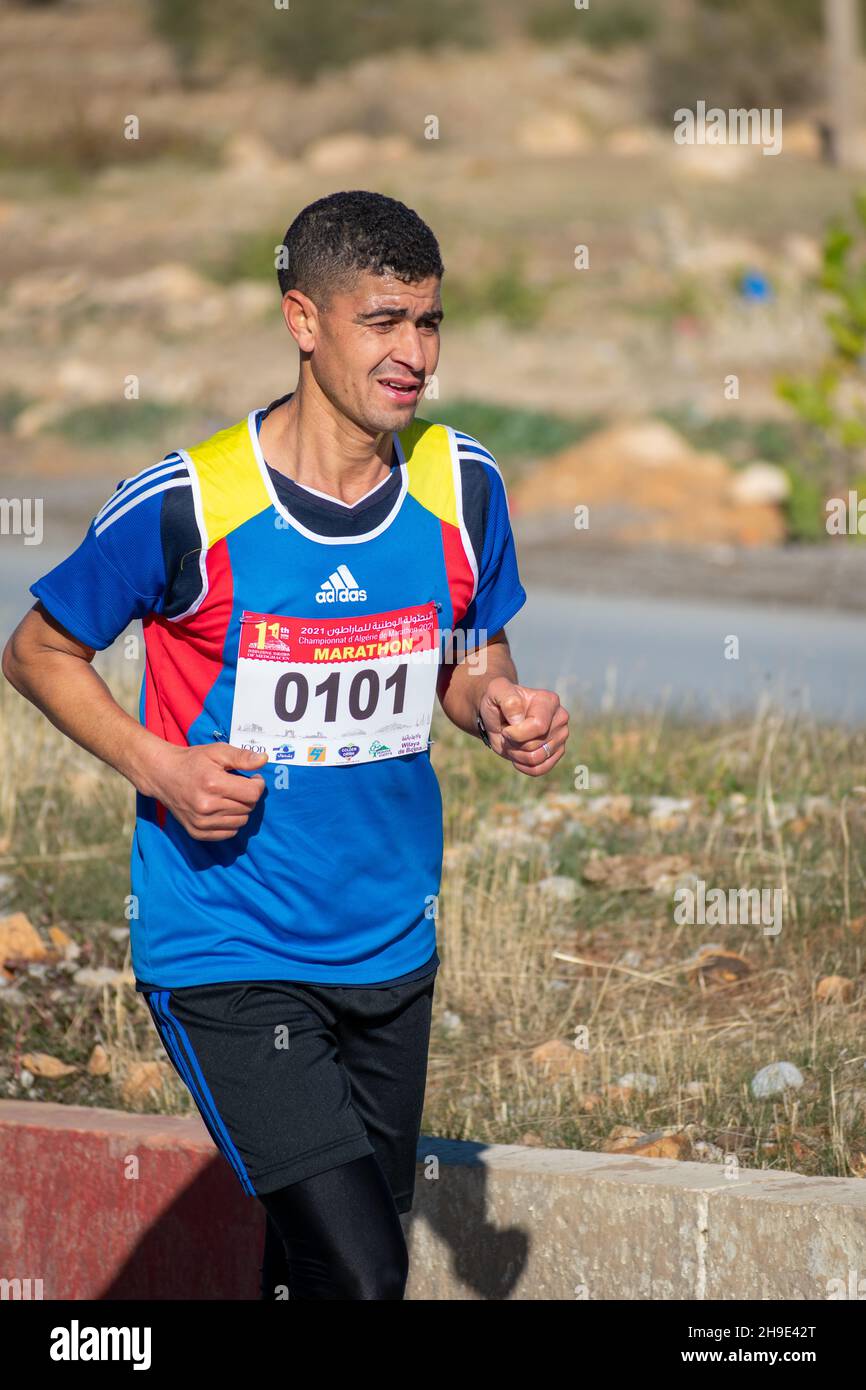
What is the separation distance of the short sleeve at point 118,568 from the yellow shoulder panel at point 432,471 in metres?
0.43

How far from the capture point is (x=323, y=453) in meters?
3.66

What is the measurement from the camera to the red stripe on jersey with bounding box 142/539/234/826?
142 inches

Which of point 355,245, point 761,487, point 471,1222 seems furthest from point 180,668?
point 761,487

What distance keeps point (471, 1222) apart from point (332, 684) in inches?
62.3

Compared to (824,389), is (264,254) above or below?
above

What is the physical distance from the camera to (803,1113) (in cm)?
502

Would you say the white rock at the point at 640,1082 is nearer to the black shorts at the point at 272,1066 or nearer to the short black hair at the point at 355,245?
the black shorts at the point at 272,1066

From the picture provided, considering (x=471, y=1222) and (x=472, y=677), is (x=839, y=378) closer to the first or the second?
(x=471, y=1222)

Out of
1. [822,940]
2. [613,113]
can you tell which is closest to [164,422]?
[822,940]

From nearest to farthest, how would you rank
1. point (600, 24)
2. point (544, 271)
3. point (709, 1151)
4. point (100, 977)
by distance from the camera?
point (709, 1151) < point (100, 977) < point (544, 271) < point (600, 24)

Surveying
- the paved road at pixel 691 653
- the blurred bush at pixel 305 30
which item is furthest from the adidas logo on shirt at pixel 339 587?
the blurred bush at pixel 305 30

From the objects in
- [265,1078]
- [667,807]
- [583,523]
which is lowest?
[265,1078]

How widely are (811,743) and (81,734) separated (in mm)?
4732

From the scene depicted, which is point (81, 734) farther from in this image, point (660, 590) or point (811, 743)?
point (660, 590)
